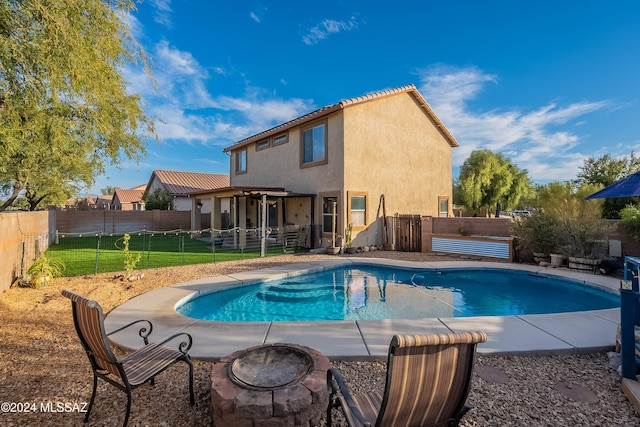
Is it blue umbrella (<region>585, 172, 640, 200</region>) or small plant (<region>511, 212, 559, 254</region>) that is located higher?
blue umbrella (<region>585, 172, 640, 200</region>)

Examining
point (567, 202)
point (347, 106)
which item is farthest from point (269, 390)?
point (347, 106)

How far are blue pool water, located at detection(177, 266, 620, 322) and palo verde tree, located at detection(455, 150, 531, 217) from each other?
57.1 ft

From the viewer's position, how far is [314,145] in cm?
1492

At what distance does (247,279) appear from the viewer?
847 cm

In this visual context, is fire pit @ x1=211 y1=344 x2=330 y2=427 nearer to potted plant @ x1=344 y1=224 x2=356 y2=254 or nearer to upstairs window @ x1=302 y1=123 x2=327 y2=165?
potted plant @ x1=344 y1=224 x2=356 y2=254

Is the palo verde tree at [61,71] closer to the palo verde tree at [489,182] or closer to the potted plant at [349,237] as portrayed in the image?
the potted plant at [349,237]

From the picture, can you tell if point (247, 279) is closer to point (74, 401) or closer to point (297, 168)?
point (74, 401)

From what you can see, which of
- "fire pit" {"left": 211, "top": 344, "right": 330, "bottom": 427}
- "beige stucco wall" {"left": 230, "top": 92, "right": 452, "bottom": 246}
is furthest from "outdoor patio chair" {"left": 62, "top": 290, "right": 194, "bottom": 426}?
"beige stucco wall" {"left": 230, "top": 92, "right": 452, "bottom": 246}

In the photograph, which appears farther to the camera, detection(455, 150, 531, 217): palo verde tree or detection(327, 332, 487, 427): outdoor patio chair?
detection(455, 150, 531, 217): palo verde tree

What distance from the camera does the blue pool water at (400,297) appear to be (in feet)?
22.5

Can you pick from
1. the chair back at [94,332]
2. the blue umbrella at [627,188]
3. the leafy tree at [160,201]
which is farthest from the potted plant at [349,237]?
the leafy tree at [160,201]

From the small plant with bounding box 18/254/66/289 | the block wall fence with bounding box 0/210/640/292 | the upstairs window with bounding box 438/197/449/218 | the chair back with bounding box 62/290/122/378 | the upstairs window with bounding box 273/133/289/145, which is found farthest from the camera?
the upstairs window with bounding box 438/197/449/218

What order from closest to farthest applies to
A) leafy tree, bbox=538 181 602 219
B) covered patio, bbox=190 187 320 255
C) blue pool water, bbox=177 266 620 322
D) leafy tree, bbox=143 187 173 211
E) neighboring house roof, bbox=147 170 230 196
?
blue pool water, bbox=177 266 620 322 < leafy tree, bbox=538 181 602 219 < covered patio, bbox=190 187 320 255 < leafy tree, bbox=143 187 173 211 < neighboring house roof, bbox=147 170 230 196

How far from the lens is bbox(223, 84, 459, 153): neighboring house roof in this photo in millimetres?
13344
